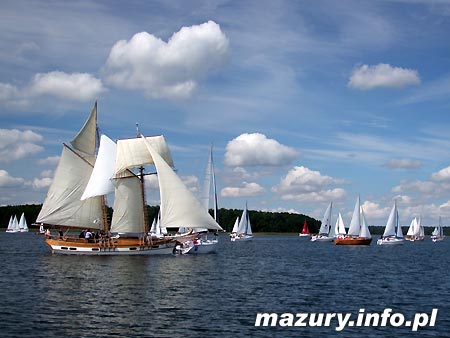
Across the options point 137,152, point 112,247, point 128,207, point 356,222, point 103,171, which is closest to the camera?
point 112,247

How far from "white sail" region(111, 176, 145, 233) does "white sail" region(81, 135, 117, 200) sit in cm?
180

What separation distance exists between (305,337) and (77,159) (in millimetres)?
62429

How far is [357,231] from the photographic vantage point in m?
151

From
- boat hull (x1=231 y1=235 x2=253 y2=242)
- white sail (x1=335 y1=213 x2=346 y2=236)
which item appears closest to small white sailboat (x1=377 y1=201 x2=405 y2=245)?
white sail (x1=335 y1=213 x2=346 y2=236)

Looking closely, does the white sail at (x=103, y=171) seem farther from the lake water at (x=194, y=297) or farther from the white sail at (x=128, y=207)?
the lake water at (x=194, y=297)

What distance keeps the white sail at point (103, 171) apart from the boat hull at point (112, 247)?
7.14 m

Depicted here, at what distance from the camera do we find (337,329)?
111ft

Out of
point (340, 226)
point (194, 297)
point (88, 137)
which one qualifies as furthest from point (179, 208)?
point (340, 226)

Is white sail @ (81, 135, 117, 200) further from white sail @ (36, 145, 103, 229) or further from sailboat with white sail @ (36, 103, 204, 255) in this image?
white sail @ (36, 145, 103, 229)

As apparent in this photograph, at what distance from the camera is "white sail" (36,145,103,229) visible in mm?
83625

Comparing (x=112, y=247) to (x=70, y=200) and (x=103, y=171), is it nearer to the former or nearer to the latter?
(x=70, y=200)

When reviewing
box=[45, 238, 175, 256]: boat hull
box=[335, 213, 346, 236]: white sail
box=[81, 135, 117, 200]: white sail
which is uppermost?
box=[81, 135, 117, 200]: white sail

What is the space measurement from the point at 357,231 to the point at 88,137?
277 ft

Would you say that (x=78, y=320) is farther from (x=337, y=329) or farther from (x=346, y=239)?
(x=346, y=239)
